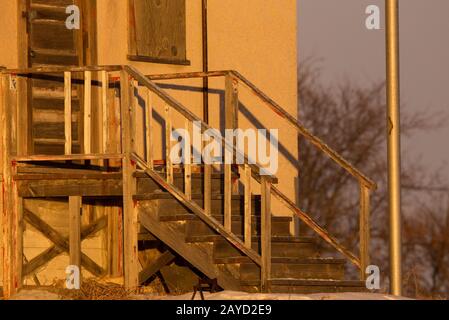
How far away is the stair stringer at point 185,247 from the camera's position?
54.9ft

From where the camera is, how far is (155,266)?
19406 millimetres

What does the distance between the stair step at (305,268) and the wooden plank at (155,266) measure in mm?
2587

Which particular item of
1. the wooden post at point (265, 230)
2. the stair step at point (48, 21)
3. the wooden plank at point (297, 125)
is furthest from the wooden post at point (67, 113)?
the wooden post at point (265, 230)

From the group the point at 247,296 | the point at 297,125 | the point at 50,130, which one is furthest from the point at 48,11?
the point at 247,296

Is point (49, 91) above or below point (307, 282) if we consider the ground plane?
above

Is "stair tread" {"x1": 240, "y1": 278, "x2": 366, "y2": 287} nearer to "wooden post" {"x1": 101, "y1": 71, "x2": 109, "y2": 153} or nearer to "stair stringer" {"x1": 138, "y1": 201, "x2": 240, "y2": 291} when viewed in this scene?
"stair stringer" {"x1": 138, "y1": 201, "x2": 240, "y2": 291}

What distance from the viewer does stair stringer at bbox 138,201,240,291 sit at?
1672 centimetres

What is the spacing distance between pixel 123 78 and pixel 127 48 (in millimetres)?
1643

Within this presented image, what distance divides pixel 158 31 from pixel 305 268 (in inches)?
148

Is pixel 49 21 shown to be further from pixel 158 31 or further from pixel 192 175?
pixel 192 175

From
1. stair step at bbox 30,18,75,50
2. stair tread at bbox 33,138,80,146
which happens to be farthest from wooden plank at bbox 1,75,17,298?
stair step at bbox 30,18,75,50

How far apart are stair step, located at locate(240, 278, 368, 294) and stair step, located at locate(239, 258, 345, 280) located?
17 centimetres
